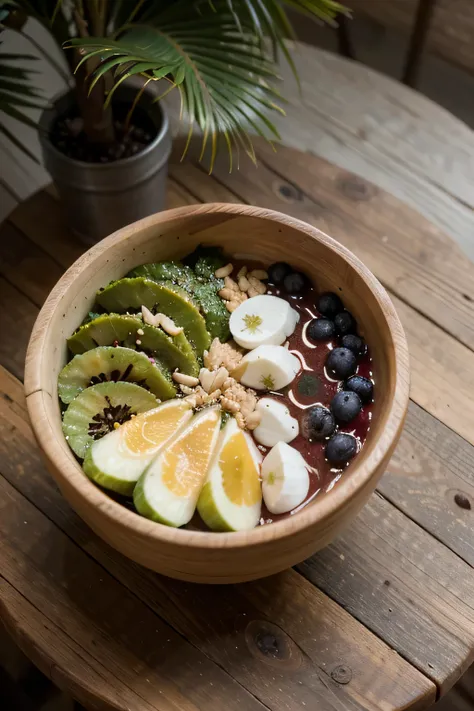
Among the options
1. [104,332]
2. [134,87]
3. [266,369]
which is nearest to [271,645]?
[266,369]

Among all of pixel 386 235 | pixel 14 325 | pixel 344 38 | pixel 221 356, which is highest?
pixel 344 38

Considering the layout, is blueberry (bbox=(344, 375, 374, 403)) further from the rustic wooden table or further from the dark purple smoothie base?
the rustic wooden table

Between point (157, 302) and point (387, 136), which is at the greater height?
point (387, 136)

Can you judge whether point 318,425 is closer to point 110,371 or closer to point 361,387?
point 361,387

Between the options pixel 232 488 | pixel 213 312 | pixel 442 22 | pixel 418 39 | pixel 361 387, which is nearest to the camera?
pixel 232 488

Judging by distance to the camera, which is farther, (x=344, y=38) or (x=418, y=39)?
(x=344, y=38)

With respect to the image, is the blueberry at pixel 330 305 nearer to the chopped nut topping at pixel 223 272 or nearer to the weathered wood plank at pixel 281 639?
the chopped nut topping at pixel 223 272

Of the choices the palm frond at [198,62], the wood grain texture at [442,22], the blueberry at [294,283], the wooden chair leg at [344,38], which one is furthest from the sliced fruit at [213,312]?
the wooden chair leg at [344,38]

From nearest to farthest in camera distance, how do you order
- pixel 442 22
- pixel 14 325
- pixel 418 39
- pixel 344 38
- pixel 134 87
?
pixel 14 325, pixel 134 87, pixel 442 22, pixel 418 39, pixel 344 38
